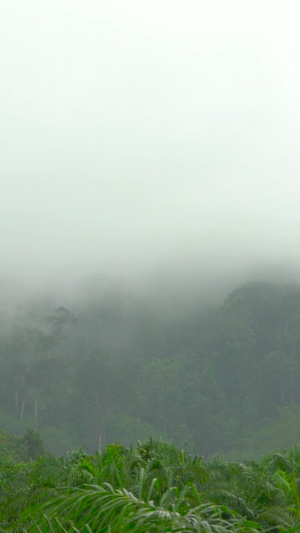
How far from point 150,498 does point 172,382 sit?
9400 centimetres

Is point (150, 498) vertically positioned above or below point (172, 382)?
above

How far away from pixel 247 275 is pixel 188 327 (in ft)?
84.6

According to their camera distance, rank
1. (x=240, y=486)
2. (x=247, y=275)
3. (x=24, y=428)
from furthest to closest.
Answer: (x=247, y=275)
(x=24, y=428)
(x=240, y=486)

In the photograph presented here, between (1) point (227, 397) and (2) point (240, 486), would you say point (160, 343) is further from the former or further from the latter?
(2) point (240, 486)

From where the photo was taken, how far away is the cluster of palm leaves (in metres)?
3.63

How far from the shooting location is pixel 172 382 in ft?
324

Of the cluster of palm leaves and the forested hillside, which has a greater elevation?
the cluster of palm leaves

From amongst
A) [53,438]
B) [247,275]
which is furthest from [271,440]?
[247,275]

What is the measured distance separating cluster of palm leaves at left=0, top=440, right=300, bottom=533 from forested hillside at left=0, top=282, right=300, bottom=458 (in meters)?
62.8

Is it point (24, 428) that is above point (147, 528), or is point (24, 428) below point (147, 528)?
below

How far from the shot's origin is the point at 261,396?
9469cm

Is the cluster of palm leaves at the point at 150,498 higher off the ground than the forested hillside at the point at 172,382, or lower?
higher

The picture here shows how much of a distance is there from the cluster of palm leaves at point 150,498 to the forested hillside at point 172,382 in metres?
62.8

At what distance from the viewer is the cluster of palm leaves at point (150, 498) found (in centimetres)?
363
